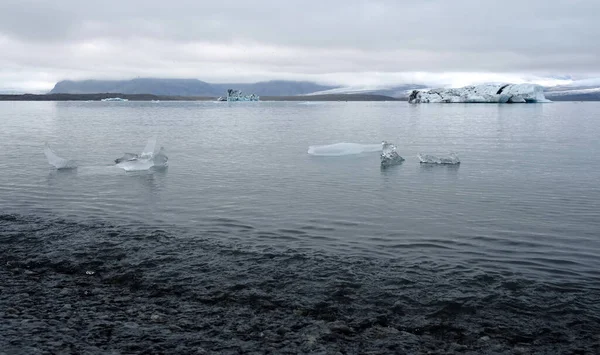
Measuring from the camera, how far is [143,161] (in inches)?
683

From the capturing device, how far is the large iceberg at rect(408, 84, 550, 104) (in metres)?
112

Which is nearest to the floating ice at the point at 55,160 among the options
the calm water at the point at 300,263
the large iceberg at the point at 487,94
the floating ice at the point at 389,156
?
the calm water at the point at 300,263

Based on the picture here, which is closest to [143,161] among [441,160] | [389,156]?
[389,156]

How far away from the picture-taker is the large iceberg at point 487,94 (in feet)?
366

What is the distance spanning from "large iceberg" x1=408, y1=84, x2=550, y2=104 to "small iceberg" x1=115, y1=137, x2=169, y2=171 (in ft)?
346

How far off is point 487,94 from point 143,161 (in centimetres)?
11075

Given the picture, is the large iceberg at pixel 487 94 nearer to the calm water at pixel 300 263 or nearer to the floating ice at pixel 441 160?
the floating ice at pixel 441 160

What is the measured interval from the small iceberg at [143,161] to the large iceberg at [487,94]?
105 metres

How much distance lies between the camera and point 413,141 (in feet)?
92.8

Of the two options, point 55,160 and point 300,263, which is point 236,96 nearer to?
point 55,160

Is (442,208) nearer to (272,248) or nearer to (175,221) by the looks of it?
(272,248)

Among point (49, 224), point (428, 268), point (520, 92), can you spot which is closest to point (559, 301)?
point (428, 268)

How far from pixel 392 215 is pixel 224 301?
545cm

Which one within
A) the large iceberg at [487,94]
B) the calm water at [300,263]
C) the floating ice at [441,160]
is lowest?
the calm water at [300,263]
